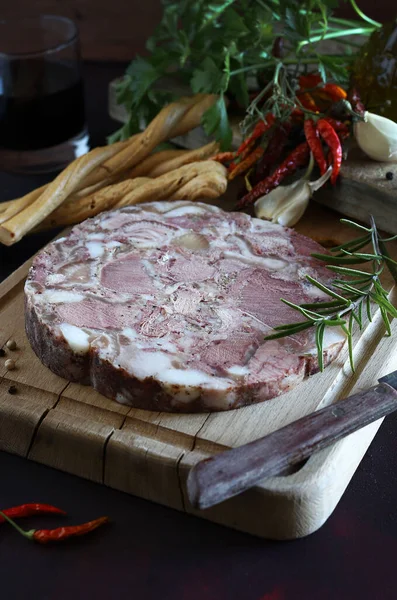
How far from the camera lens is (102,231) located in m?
2.95

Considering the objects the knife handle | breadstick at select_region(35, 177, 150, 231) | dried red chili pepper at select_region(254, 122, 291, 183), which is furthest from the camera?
dried red chili pepper at select_region(254, 122, 291, 183)

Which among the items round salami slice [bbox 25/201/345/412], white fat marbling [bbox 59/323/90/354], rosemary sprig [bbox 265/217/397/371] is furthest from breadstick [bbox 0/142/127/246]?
rosemary sprig [bbox 265/217/397/371]

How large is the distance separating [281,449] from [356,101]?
6.20 feet

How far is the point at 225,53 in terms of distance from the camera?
11.6 ft

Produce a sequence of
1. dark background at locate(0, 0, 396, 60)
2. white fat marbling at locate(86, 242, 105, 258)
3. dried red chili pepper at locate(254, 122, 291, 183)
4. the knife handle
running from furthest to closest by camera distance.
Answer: dark background at locate(0, 0, 396, 60)
dried red chili pepper at locate(254, 122, 291, 183)
white fat marbling at locate(86, 242, 105, 258)
the knife handle

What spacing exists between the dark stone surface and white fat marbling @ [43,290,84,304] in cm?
54

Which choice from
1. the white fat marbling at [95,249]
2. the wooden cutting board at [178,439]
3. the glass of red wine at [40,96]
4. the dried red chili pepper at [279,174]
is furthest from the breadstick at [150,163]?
the wooden cutting board at [178,439]

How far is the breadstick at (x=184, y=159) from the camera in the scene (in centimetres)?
352

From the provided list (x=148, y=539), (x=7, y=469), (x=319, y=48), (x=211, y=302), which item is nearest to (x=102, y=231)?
(x=211, y=302)

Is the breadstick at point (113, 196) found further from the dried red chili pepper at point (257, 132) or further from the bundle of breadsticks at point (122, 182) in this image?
the dried red chili pepper at point (257, 132)

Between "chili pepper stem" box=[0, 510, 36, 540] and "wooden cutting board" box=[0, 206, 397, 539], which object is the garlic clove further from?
"chili pepper stem" box=[0, 510, 36, 540]

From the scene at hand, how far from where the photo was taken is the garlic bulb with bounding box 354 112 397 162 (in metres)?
3.25

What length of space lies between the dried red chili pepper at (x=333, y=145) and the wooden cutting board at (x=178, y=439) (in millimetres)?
932

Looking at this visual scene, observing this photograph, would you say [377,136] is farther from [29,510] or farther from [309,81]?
[29,510]
